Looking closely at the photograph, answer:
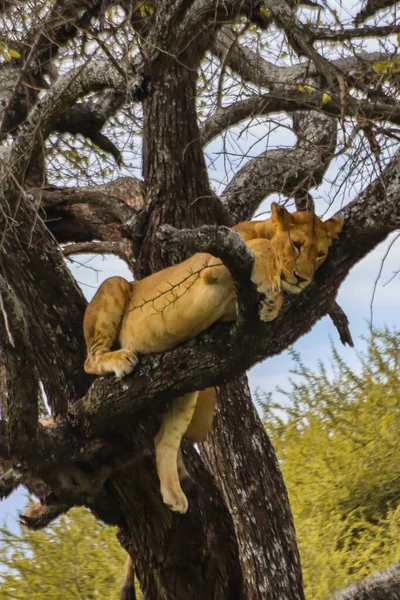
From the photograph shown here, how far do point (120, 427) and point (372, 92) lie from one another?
2.43 metres

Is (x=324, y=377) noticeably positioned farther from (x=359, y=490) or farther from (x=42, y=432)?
(x=42, y=432)

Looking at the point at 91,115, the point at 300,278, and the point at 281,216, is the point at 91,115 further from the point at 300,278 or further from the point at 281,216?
the point at 300,278

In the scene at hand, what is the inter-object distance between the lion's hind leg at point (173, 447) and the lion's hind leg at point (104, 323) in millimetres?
496

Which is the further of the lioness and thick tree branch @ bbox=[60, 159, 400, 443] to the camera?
thick tree branch @ bbox=[60, 159, 400, 443]

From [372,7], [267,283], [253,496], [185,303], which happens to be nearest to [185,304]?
[185,303]

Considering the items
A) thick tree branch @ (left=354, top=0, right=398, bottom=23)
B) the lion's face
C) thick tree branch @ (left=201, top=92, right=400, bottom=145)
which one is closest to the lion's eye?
the lion's face

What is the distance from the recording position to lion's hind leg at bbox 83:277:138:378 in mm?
5191

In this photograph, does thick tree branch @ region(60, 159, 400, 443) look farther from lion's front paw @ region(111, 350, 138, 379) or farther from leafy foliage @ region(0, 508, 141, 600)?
leafy foliage @ region(0, 508, 141, 600)

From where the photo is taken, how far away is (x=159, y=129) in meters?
6.78

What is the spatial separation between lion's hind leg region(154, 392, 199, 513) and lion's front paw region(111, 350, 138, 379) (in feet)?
1.54

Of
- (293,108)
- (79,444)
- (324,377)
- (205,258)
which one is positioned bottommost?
(79,444)

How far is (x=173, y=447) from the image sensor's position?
5.32 metres

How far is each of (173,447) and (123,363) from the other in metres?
0.62

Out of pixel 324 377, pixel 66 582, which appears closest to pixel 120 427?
pixel 66 582
